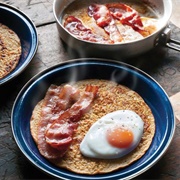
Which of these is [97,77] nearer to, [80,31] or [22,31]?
[80,31]

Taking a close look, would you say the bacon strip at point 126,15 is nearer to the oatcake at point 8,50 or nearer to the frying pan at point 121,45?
the frying pan at point 121,45

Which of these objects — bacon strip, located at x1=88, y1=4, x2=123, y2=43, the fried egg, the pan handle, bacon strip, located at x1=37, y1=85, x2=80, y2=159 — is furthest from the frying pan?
the fried egg

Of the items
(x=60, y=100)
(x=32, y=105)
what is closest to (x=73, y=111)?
(x=60, y=100)

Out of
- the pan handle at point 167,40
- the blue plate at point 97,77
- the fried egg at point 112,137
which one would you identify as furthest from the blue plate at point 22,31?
the pan handle at point 167,40

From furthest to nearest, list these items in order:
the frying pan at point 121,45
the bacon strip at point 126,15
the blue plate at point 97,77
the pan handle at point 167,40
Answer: the bacon strip at point 126,15 → the pan handle at point 167,40 → the frying pan at point 121,45 → the blue plate at point 97,77

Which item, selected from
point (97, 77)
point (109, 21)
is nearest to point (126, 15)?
point (109, 21)

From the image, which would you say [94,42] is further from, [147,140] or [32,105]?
[147,140]
